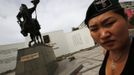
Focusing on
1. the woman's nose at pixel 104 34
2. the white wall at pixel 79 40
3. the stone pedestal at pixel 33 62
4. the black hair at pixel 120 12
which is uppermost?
the black hair at pixel 120 12

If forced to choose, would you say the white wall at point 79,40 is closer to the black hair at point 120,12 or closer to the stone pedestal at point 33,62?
the stone pedestal at point 33,62

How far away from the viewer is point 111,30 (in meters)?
0.76

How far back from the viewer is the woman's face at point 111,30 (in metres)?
0.76

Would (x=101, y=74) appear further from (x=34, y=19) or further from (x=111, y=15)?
(x=34, y=19)

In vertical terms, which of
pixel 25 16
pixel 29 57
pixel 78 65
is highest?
pixel 25 16

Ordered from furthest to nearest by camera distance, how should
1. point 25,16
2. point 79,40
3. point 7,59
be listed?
point 79,40, point 7,59, point 25,16

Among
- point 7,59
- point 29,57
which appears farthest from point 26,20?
point 7,59

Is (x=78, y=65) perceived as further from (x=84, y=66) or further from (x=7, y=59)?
(x=7, y=59)

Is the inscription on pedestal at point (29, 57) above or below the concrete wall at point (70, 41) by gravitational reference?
above

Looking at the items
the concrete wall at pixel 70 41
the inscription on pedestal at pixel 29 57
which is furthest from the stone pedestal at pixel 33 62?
the concrete wall at pixel 70 41

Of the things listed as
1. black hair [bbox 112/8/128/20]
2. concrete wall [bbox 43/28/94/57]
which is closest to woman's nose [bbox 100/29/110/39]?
black hair [bbox 112/8/128/20]

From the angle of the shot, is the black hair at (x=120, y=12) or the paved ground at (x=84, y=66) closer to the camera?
the black hair at (x=120, y=12)

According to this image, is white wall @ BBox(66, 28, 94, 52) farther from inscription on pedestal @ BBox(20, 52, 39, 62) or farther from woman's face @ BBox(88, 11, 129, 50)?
woman's face @ BBox(88, 11, 129, 50)

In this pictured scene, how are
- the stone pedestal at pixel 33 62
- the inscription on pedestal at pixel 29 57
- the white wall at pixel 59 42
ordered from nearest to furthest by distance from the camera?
the stone pedestal at pixel 33 62
the inscription on pedestal at pixel 29 57
the white wall at pixel 59 42
